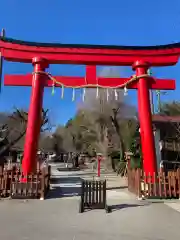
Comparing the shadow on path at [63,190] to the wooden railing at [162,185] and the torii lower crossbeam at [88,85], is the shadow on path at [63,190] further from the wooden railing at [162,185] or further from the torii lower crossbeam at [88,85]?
the wooden railing at [162,185]

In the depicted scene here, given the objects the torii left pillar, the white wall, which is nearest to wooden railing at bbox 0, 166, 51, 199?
the torii left pillar

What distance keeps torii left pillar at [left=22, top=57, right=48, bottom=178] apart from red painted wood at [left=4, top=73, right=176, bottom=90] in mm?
435

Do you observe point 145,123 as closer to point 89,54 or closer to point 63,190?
point 89,54

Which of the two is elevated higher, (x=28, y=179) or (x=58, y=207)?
(x=28, y=179)

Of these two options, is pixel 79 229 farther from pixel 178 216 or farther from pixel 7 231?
pixel 178 216

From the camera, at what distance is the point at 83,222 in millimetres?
6934

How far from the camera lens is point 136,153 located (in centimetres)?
2152

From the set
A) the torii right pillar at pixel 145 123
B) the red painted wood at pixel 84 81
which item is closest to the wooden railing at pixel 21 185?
the red painted wood at pixel 84 81

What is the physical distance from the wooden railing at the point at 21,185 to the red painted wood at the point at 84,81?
4274 mm

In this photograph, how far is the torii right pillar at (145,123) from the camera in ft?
37.5

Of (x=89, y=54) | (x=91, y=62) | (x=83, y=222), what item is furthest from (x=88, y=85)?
(x=83, y=222)

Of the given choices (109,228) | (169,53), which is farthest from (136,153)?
(109,228)

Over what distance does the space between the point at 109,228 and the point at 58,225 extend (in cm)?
133

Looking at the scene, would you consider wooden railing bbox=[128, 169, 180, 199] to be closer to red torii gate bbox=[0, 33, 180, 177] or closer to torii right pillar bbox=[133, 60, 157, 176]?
torii right pillar bbox=[133, 60, 157, 176]
